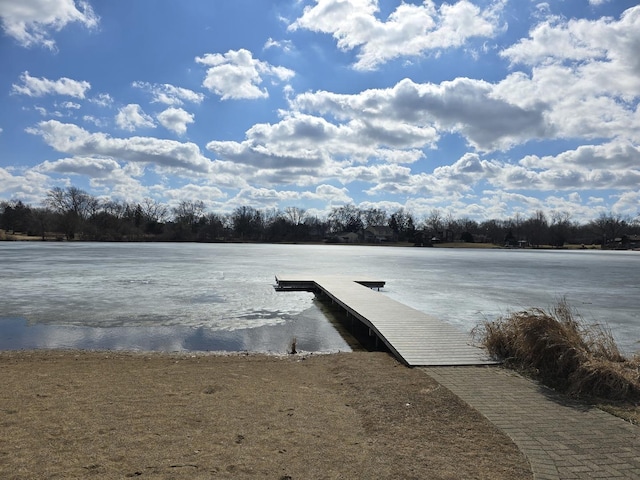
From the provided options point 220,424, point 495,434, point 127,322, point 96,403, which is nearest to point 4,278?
point 127,322

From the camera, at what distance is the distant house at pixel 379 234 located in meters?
109

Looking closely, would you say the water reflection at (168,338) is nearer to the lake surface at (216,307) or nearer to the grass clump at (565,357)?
the lake surface at (216,307)

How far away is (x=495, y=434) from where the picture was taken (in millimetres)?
4160

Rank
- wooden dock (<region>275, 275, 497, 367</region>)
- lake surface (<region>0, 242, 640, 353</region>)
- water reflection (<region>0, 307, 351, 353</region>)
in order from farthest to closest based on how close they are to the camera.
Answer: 1. lake surface (<region>0, 242, 640, 353</region>)
2. water reflection (<region>0, 307, 351, 353</region>)
3. wooden dock (<region>275, 275, 497, 367</region>)

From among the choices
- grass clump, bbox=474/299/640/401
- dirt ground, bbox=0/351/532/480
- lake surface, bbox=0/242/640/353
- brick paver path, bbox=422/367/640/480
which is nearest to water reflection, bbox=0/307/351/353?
lake surface, bbox=0/242/640/353

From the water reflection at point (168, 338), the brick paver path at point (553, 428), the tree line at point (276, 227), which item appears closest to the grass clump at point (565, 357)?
the brick paver path at point (553, 428)

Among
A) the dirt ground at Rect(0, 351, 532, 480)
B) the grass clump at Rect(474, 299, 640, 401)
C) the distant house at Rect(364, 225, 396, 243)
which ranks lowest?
the dirt ground at Rect(0, 351, 532, 480)

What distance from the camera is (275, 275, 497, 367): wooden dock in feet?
23.4

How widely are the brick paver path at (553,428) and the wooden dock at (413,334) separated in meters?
0.95

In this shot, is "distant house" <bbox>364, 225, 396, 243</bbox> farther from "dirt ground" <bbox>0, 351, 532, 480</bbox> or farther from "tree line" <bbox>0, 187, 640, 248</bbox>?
"dirt ground" <bbox>0, 351, 532, 480</bbox>

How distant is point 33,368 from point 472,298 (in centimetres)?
1310

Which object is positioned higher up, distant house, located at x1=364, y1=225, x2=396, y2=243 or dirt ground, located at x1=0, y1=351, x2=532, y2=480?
distant house, located at x1=364, y1=225, x2=396, y2=243

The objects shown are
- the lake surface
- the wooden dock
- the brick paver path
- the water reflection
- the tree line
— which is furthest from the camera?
the tree line

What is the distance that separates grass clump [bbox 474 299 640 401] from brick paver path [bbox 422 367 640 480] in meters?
0.40
